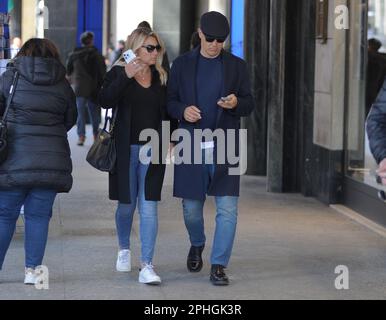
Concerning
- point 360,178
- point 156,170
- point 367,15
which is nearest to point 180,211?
point 360,178

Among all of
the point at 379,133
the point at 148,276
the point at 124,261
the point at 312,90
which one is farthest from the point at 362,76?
the point at 379,133

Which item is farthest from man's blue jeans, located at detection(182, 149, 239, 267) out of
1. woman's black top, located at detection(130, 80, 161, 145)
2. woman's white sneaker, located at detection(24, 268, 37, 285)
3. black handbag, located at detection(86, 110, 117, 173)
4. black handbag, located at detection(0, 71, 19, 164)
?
black handbag, located at detection(0, 71, 19, 164)

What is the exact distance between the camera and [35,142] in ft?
Answer: 22.2

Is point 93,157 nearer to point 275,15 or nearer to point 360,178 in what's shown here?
point 360,178

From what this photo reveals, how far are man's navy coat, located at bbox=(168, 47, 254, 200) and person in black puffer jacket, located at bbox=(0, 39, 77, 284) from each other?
705 mm

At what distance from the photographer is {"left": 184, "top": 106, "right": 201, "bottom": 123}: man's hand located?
682 cm

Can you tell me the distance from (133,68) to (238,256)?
1.92 m

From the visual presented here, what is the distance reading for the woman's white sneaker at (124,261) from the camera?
734 cm

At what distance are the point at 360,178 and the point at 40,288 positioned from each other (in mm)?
4230

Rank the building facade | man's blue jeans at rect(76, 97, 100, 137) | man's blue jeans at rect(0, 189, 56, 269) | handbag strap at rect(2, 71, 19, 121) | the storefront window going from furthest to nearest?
1. man's blue jeans at rect(76, 97, 100, 137)
2. the building facade
3. the storefront window
4. man's blue jeans at rect(0, 189, 56, 269)
5. handbag strap at rect(2, 71, 19, 121)

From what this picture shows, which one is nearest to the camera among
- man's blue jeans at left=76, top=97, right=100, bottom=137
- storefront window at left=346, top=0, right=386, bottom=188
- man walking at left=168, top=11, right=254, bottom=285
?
man walking at left=168, top=11, right=254, bottom=285

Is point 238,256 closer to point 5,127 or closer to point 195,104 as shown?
point 195,104

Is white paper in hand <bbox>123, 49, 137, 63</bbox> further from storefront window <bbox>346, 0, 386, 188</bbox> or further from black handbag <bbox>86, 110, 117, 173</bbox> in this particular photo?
storefront window <bbox>346, 0, 386, 188</bbox>

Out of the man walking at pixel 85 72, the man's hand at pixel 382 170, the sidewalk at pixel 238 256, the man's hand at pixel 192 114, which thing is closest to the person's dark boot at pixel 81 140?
the man walking at pixel 85 72
